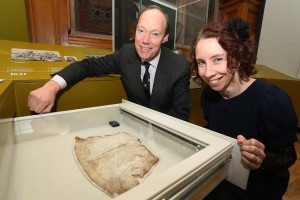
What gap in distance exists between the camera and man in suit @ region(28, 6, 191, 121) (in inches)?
51.8

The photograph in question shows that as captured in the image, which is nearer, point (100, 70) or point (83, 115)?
point (83, 115)

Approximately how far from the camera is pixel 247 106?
37.1 inches

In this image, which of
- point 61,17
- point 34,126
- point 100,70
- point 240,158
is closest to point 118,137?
point 34,126

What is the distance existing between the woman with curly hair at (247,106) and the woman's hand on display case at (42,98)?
0.74 meters

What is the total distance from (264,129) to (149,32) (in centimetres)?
84

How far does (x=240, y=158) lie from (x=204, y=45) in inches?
19.0

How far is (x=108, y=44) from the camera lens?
2.60m

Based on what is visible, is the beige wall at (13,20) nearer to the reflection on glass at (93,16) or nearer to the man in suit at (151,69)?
the reflection on glass at (93,16)

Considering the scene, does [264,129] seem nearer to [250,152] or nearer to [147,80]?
[250,152]

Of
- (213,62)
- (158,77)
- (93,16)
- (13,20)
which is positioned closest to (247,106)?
(213,62)

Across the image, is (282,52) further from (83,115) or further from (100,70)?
(83,115)

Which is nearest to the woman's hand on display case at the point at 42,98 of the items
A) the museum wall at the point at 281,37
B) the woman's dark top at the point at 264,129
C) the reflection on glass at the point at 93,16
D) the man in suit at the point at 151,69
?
the man in suit at the point at 151,69

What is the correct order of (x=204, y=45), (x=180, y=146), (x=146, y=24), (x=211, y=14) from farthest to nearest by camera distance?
(x=211, y=14), (x=146, y=24), (x=204, y=45), (x=180, y=146)

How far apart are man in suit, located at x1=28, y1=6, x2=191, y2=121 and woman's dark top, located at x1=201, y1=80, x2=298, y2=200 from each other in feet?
1.21
